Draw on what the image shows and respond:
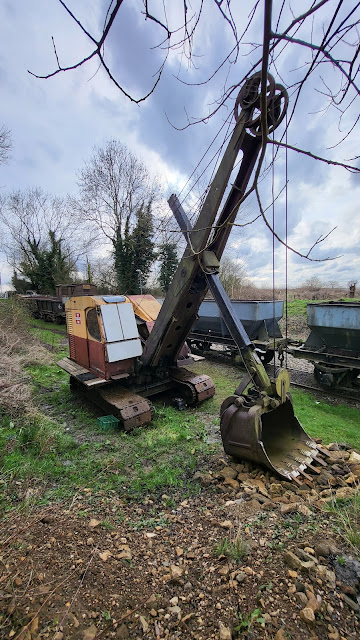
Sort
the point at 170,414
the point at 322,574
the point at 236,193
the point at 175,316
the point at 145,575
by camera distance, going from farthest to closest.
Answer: the point at 170,414 < the point at 175,316 < the point at 236,193 < the point at 145,575 < the point at 322,574

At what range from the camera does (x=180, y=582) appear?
1921 mm

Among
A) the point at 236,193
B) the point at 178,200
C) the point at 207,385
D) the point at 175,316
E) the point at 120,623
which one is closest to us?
the point at 120,623

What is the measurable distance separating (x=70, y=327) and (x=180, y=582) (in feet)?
17.1

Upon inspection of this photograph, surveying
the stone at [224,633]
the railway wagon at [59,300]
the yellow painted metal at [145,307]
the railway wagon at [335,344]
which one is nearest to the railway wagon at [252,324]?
the railway wagon at [335,344]

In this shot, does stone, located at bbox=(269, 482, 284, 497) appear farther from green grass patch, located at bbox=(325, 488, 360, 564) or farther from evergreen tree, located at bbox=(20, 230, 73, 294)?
evergreen tree, located at bbox=(20, 230, 73, 294)

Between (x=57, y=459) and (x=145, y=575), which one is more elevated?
(x=145, y=575)

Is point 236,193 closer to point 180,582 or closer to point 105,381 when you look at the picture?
point 105,381

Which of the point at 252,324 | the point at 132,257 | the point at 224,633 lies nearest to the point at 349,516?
the point at 224,633

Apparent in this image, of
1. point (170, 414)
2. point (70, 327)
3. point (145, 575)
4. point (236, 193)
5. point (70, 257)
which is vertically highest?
point (70, 257)

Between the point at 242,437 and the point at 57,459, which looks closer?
the point at 242,437

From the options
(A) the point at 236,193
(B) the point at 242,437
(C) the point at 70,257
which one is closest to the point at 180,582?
(B) the point at 242,437

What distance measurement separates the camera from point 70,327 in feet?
20.7

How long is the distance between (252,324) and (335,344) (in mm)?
2556

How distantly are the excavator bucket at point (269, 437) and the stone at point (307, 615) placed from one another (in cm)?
159
